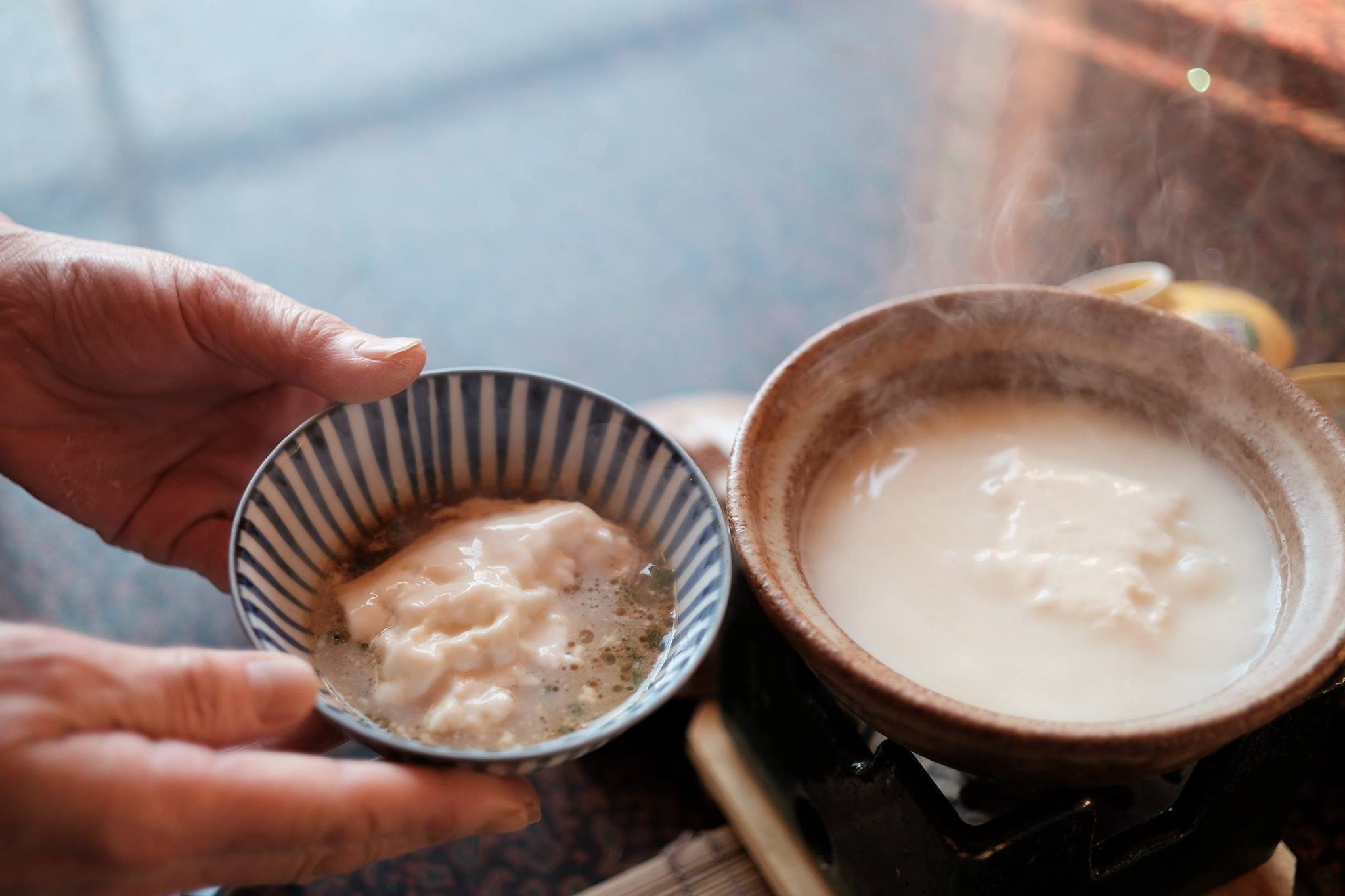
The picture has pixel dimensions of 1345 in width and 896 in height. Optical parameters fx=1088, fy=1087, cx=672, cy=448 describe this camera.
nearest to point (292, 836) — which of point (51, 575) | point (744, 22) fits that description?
point (51, 575)

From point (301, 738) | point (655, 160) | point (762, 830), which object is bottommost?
point (762, 830)

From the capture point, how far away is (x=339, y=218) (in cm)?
280

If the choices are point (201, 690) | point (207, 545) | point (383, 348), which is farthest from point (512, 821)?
point (207, 545)

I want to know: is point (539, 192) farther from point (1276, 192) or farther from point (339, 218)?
point (1276, 192)

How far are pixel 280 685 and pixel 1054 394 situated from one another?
1146 mm

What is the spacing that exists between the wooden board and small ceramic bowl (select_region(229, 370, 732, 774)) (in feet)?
1.79

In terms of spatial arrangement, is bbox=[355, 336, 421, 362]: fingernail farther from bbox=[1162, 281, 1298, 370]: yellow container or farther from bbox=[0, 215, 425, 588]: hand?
bbox=[1162, 281, 1298, 370]: yellow container

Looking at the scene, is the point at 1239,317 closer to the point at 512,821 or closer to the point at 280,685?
the point at 512,821

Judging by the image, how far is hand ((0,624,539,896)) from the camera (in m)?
0.91

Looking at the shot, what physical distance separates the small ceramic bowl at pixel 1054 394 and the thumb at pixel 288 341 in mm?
430

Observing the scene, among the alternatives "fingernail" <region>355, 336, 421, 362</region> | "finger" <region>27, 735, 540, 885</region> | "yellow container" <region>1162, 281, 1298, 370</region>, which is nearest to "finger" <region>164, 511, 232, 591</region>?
"fingernail" <region>355, 336, 421, 362</region>

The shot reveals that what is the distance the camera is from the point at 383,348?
129 cm

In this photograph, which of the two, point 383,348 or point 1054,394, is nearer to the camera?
point 383,348

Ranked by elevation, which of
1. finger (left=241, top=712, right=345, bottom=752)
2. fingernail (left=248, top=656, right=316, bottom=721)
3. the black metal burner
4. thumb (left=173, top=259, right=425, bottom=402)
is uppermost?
thumb (left=173, top=259, right=425, bottom=402)
